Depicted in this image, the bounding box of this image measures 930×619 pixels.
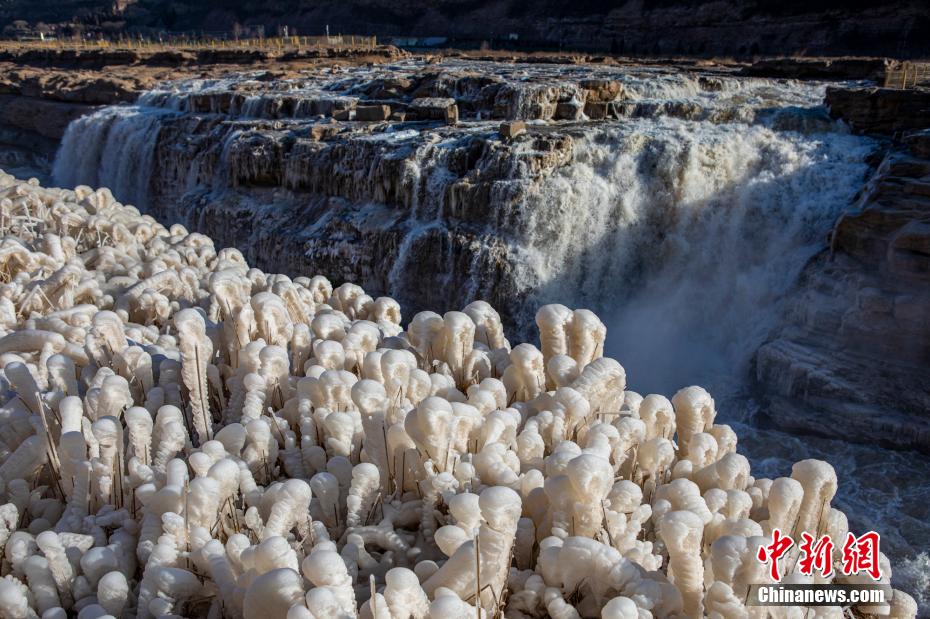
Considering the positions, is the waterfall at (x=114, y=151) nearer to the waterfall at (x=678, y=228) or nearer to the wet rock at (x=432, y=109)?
the wet rock at (x=432, y=109)

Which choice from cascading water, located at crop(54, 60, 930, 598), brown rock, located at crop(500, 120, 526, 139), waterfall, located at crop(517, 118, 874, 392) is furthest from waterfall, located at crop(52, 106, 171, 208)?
waterfall, located at crop(517, 118, 874, 392)

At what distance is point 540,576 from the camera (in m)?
1.98

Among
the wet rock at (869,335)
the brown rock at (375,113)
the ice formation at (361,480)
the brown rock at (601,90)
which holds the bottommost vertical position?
the wet rock at (869,335)

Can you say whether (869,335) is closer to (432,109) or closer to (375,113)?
(432,109)

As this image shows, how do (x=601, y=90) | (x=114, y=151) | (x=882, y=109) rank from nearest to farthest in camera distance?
(x=882, y=109) → (x=601, y=90) → (x=114, y=151)

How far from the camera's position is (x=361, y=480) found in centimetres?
222

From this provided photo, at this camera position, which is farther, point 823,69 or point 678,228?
point 823,69

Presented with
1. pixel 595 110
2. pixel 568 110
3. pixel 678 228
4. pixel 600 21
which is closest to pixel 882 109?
pixel 678 228

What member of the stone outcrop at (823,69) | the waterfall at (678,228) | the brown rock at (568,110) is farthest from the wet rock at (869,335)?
the stone outcrop at (823,69)

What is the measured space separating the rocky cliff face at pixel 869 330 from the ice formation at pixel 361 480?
4.85 m

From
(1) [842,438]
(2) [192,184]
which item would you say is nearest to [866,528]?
(1) [842,438]

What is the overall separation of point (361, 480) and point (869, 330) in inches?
243

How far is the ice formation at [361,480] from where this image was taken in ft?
6.06

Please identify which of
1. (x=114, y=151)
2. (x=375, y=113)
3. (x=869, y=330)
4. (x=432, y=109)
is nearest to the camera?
(x=869, y=330)
